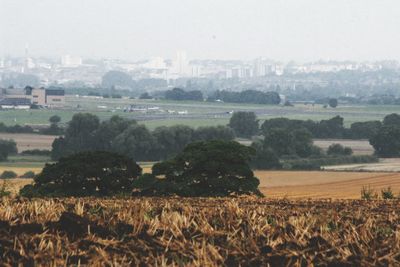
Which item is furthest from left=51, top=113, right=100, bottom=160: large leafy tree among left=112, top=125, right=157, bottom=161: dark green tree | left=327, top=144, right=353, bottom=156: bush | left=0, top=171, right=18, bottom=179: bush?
left=327, top=144, right=353, bottom=156: bush

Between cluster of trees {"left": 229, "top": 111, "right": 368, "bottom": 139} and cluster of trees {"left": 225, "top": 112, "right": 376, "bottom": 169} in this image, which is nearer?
cluster of trees {"left": 225, "top": 112, "right": 376, "bottom": 169}

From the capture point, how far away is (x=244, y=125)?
141m

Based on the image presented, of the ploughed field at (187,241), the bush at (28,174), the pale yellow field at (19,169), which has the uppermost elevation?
the ploughed field at (187,241)

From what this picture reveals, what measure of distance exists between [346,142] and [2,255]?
115m

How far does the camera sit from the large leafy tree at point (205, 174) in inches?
1667

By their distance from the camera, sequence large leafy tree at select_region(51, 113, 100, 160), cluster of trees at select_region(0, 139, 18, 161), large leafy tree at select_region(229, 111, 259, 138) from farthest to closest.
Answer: large leafy tree at select_region(229, 111, 259, 138)
large leafy tree at select_region(51, 113, 100, 160)
cluster of trees at select_region(0, 139, 18, 161)

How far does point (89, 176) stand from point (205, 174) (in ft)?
17.2

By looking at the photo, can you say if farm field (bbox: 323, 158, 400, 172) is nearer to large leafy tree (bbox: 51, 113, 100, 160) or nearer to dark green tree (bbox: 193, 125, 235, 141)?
dark green tree (bbox: 193, 125, 235, 141)

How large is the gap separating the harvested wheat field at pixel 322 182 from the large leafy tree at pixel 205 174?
1530cm

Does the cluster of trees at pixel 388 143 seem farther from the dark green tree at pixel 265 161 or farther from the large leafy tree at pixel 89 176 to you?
the large leafy tree at pixel 89 176

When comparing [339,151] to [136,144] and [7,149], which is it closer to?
[136,144]

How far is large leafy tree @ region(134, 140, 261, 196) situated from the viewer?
42344 mm

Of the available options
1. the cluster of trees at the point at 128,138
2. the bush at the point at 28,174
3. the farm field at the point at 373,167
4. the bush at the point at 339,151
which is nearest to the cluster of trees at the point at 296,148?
the bush at the point at 339,151

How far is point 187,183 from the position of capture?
4369 cm
